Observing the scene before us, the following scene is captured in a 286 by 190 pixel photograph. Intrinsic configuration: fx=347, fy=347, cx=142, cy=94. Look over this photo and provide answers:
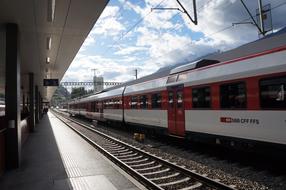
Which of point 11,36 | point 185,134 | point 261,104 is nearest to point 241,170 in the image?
point 261,104

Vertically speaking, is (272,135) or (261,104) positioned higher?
(261,104)

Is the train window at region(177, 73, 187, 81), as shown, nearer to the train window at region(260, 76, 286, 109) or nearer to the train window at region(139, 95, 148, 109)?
the train window at region(139, 95, 148, 109)

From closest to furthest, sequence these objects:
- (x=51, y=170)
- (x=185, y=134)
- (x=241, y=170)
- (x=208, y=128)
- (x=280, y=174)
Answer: (x=280, y=174)
(x=241, y=170)
(x=51, y=170)
(x=208, y=128)
(x=185, y=134)

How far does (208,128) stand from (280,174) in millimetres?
2970

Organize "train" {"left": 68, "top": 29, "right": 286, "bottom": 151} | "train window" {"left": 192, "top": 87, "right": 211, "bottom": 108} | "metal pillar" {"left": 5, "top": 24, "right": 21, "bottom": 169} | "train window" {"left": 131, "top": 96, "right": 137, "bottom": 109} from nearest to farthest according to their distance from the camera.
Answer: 1. "train" {"left": 68, "top": 29, "right": 286, "bottom": 151}
2. "metal pillar" {"left": 5, "top": 24, "right": 21, "bottom": 169}
3. "train window" {"left": 192, "top": 87, "right": 211, "bottom": 108}
4. "train window" {"left": 131, "top": 96, "right": 137, "bottom": 109}

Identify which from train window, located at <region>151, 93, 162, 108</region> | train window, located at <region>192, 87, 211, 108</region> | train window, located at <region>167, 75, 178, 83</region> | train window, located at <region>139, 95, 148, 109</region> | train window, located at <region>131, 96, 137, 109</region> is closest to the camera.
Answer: train window, located at <region>192, 87, 211, 108</region>

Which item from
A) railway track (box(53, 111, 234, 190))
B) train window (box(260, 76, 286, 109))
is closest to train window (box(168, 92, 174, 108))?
railway track (box(53, 111, 234, 190))

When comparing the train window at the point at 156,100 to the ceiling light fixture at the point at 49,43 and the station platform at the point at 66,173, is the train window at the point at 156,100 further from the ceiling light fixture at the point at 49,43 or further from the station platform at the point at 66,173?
the ceiling light fixture at the point at 49,43

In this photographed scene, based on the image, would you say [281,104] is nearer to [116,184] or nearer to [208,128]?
[208,128]

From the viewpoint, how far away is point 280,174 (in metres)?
8.44

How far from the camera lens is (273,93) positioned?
8297mm

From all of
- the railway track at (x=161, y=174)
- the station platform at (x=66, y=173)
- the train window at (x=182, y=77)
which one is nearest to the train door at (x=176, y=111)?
the train window at (x=182, y=77)

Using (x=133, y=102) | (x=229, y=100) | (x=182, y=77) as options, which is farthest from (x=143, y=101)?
(x=229, y=100)

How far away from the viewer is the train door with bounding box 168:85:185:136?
12.9 metres
